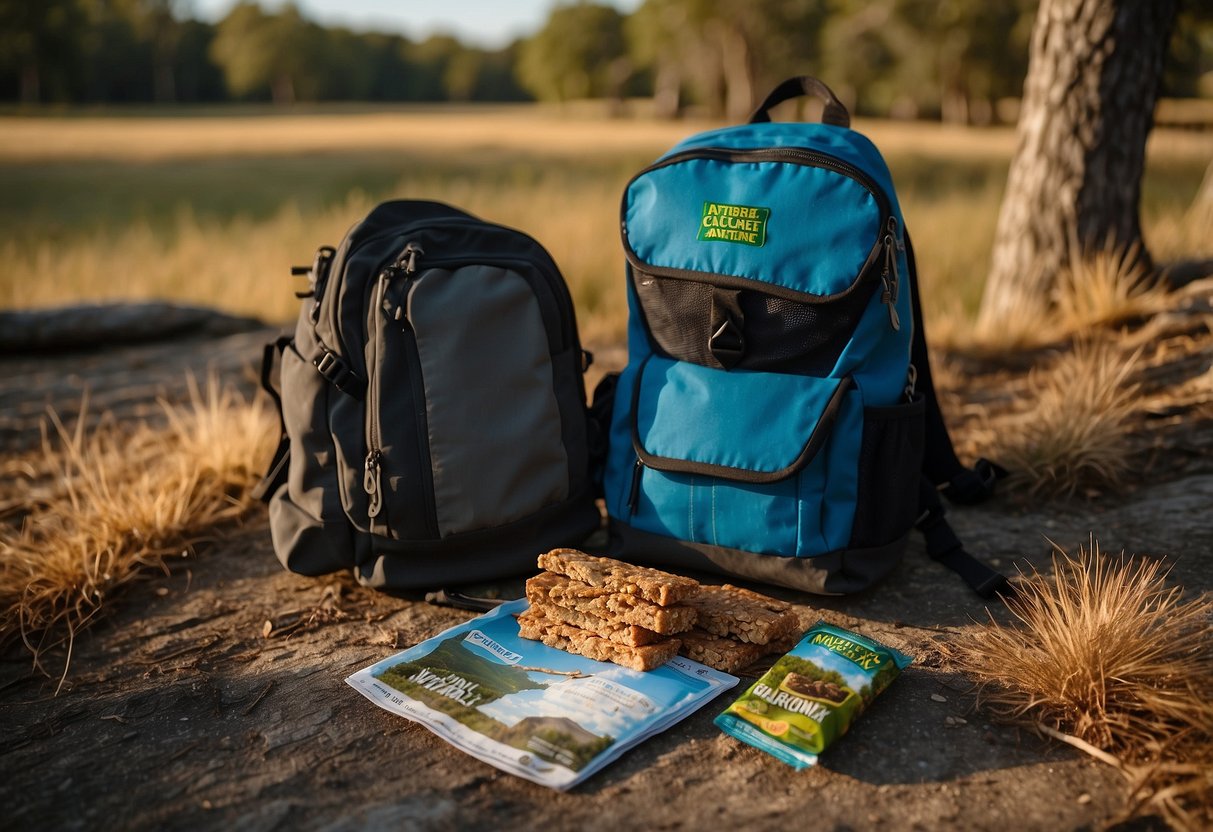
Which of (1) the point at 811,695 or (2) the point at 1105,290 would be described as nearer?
(1) the point at 811,695

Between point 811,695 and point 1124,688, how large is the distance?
68 centimetres

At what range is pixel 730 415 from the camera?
2771mm

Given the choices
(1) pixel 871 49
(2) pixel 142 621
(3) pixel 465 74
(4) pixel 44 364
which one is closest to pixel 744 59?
(1) pixel 871 49

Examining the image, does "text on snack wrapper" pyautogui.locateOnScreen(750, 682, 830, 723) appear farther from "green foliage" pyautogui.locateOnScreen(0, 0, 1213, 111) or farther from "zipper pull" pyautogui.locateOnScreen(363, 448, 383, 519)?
"green foliage" pyautogui.locateOnScreen(0, 0, 1213, 111)

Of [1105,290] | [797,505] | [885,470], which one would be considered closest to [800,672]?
[797,505]

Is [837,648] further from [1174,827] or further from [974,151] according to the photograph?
[974,151]

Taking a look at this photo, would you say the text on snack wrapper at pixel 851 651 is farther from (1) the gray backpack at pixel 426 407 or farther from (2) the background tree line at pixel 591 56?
(2) the background tree line at pixel 591 56

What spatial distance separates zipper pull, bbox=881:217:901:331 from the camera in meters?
2.63

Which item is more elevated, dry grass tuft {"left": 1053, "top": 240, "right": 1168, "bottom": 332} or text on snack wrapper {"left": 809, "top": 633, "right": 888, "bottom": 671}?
dry grass tuft {"left": 1053, "top": 240, "right": 1168, "bottom": 332}

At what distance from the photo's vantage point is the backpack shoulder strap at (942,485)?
109 inches

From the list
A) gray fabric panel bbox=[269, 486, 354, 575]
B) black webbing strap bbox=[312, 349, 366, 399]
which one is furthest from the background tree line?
gray fabric panel bbox=[269, 486, 354, 575]

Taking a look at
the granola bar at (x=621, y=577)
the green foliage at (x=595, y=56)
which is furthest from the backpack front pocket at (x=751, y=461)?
the green foliage at (x=595, y=56)

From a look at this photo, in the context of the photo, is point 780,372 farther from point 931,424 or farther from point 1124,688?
point 1124,688

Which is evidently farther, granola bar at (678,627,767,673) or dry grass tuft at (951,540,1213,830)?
granola bar at (678,627,767,673)
